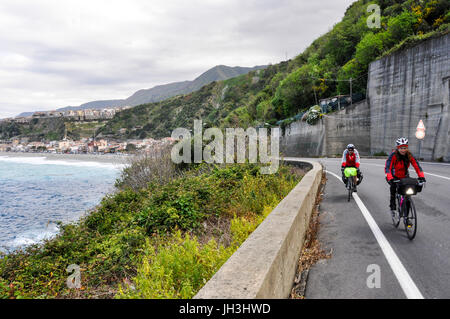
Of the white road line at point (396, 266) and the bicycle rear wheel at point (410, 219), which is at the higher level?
→ the bicycle rear wheel at point (410, 219)

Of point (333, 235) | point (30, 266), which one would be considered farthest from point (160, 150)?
point (333, 235)

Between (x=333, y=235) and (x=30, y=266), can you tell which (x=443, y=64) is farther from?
(x=30, y=266)

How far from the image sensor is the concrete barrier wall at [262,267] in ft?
7.79

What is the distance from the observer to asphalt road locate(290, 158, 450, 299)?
370cm

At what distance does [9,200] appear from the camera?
36156 mm

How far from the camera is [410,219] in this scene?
18.8ft

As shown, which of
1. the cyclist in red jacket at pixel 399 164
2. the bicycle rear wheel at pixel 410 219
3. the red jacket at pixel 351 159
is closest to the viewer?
the bicycle rear wheel at pixel 410 219

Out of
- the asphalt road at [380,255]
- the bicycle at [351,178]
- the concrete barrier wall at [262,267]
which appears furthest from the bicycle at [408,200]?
the bicycle at [351,178]

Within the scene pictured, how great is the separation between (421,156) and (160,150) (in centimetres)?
2182

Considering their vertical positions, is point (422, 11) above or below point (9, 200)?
above

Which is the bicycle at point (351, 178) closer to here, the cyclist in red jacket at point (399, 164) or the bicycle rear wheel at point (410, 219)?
the cyclist in red jacket at point (399, 164)

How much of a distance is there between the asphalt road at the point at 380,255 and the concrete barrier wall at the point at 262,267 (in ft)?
1.97
